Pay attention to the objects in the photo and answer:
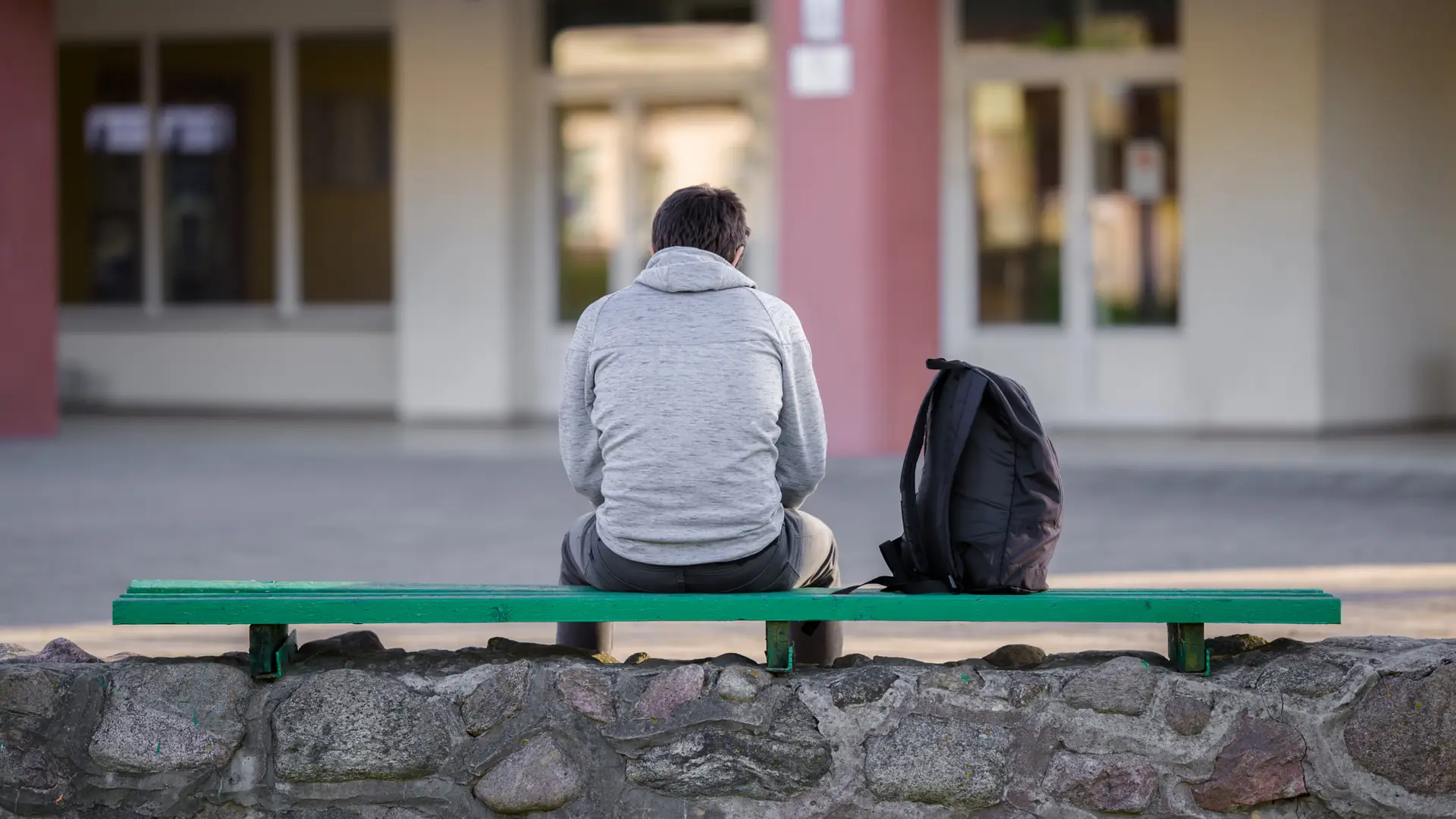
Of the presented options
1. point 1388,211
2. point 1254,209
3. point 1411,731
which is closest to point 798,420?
point 1411,731

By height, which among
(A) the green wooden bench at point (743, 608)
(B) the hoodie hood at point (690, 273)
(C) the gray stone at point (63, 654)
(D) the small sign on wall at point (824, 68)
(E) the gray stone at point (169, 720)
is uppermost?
(D) the small sign on wall at point (824, 68)

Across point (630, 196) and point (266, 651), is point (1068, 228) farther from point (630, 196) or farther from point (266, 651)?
point (266, 651)

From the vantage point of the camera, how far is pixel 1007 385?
13.6ft

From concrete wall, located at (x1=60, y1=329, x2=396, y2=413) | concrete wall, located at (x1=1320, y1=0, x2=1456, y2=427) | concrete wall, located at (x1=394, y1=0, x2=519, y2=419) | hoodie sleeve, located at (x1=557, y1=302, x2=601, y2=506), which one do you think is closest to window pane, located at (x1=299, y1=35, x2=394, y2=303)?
concrete wall, located at (x1=60, y1=329, x2=396, y2=413)

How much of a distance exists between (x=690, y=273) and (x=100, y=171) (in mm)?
13709

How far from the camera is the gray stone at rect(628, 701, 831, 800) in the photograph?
4023mm

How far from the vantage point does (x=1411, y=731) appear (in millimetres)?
3924

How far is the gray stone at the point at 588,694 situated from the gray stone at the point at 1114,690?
0.97 metres

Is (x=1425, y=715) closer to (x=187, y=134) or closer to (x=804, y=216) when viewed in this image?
(x=804, y=216)

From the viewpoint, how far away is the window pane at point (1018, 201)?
13.6 metres

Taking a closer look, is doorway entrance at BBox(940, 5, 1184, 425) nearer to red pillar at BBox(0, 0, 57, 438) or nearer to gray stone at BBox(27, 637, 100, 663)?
red pillar at BBox(0, 0, 57, 438)

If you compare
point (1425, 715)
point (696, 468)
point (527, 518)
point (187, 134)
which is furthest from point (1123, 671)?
point (187, 134)

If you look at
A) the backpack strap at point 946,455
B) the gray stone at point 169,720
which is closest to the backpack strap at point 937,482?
the backpack strap at point 946,455

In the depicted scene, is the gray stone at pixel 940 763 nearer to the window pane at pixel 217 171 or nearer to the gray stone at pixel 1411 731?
the gray stone at pixel 1411 731
